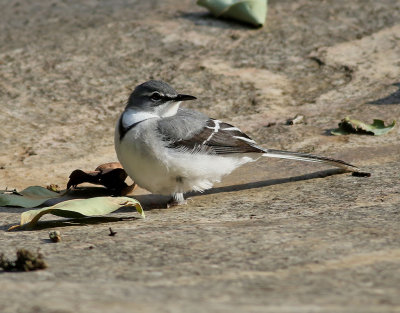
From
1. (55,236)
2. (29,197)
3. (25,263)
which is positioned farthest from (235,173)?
(25,263)

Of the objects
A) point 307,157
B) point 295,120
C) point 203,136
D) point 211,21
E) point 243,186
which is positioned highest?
point 211,21

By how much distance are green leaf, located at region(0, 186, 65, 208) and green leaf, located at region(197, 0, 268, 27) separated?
15.3 ft

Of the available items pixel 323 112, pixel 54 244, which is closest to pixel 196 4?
pixel 323 112

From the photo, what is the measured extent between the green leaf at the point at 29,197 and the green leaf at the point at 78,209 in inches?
28.1

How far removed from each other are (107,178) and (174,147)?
80cm

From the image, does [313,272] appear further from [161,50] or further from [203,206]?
[161,50]

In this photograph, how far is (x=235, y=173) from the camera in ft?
22.5

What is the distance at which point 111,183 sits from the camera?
639 centimetres

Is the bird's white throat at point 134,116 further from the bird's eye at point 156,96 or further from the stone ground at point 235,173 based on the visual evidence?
the stone ground at point 235,173

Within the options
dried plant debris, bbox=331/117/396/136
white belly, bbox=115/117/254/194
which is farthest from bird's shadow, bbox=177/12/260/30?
white belly, bbox=115/117/254/194

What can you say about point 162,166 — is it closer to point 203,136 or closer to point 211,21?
point 203,136

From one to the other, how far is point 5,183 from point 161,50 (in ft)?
11.6

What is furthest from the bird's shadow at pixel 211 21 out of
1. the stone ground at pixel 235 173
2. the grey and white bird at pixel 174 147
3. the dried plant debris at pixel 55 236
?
the dried plant debris at pixel 55 236

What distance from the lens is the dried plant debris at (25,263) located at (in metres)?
3.85
